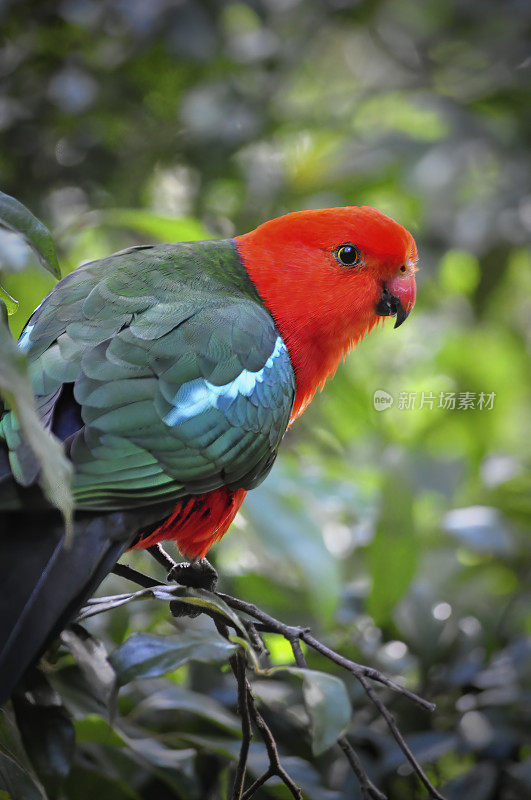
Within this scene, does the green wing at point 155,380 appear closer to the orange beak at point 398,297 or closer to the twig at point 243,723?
the twig at point 243,723

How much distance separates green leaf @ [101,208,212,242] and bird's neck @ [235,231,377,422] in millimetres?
203

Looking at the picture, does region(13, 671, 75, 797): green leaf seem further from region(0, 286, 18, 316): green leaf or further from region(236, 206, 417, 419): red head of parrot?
region(236, 206, 417, 419): red head of parrot

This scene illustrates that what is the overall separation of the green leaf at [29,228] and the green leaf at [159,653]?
54 cm

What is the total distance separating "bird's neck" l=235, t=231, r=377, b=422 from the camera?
1.82 metres

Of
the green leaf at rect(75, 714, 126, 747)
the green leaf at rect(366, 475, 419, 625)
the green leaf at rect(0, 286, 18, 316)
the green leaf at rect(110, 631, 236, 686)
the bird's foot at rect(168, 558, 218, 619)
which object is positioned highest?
the green leaf at rect(0, 286, 18, 316)

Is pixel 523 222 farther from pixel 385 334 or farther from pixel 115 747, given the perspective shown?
pixel 115 747

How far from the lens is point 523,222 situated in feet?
11.0

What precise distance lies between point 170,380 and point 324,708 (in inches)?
22.3

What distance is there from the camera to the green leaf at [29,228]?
1.12 m

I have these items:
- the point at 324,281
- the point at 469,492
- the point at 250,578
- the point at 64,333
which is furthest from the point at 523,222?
the point at 64,333

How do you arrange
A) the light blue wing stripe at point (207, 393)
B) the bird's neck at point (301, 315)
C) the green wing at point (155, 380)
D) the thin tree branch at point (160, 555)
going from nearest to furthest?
1. the green wing at point (155, 380)
2. the light blue wing stripe at point (207, 393)
3. the thin tree branch at point (160, 555)
4. the bird's neck at point (301, 315)

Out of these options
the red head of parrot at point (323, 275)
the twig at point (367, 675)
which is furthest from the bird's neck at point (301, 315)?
the twig at point (367, 675)

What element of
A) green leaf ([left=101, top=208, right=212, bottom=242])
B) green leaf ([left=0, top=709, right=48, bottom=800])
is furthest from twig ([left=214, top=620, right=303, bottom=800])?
green leaf ([left=101, top=208, right=212, bottom=242])

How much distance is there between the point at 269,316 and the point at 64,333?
518mm
